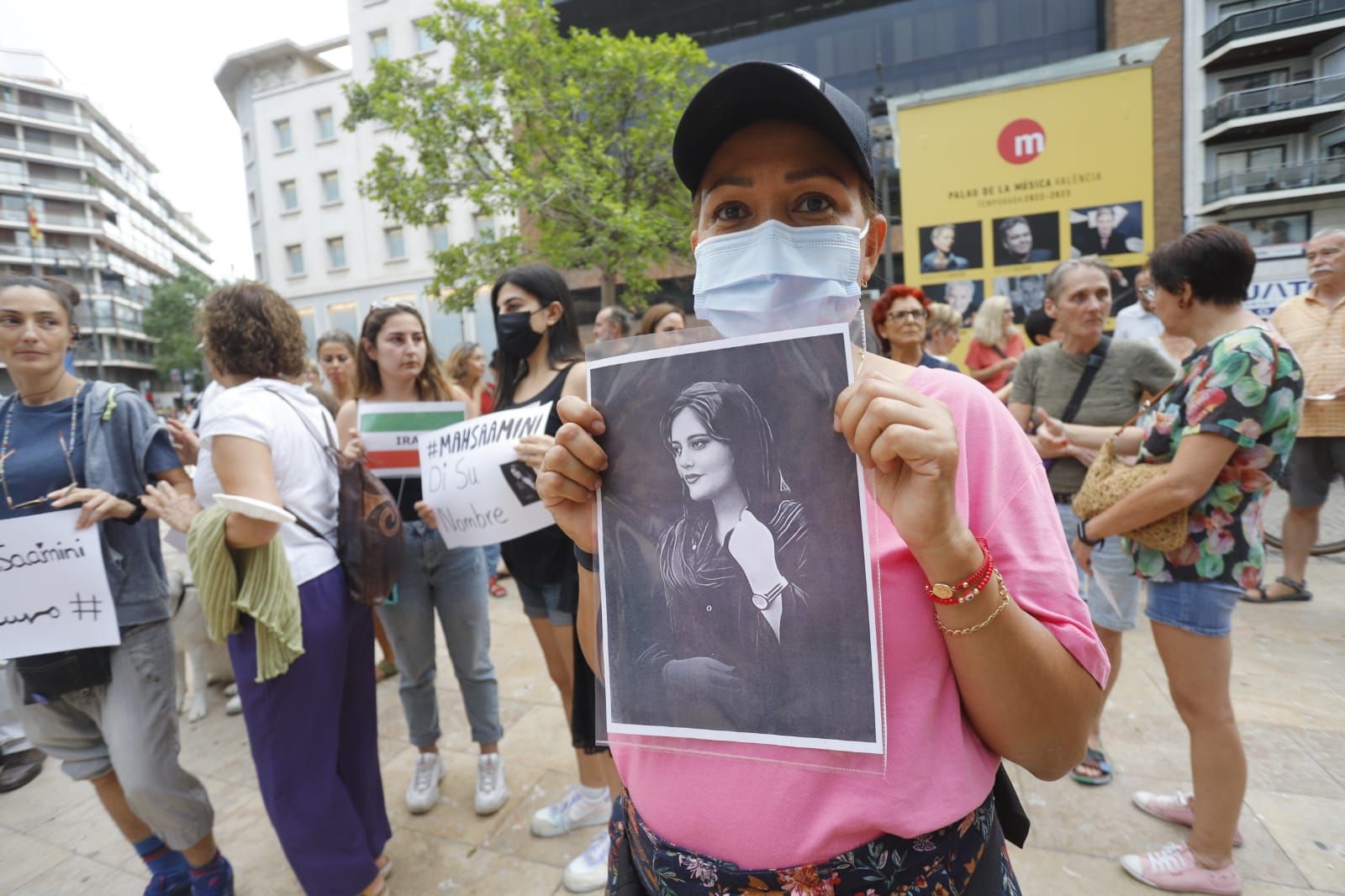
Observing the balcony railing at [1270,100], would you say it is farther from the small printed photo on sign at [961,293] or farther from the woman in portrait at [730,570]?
the woman in portrait at [730,570]

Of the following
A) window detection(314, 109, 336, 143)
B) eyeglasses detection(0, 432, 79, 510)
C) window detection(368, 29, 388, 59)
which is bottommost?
eyeglasses detection(0, 432, 79, 510)

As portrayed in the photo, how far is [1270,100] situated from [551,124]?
53.0ft

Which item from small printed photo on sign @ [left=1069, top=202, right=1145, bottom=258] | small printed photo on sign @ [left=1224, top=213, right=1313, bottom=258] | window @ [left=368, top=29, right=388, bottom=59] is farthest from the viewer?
window @ [left=368, top=29, right=388, bottom=59]

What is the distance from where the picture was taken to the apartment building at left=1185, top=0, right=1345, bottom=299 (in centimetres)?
1053

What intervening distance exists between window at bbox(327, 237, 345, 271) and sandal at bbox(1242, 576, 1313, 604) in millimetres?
31014

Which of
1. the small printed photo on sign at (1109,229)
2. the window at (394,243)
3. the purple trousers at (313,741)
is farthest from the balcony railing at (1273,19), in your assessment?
the window at (394,243)

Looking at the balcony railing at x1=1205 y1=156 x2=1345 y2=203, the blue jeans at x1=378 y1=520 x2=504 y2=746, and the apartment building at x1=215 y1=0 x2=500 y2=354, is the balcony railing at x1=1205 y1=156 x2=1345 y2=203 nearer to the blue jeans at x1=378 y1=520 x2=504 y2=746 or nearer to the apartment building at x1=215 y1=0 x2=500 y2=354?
the blue jeans at x1=378 y1=520 x2=504 y2=746

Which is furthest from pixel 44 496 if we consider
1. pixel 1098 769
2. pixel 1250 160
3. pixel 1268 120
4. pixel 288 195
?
pixel 288 195

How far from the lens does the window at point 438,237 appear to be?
86.2 feet

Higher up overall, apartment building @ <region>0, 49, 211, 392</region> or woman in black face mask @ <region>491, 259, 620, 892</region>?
apartment building @ <region>0, 49, 211, 392</region>

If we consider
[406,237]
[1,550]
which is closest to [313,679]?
[1,550]

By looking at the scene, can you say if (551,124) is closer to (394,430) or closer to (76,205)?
(394,430)

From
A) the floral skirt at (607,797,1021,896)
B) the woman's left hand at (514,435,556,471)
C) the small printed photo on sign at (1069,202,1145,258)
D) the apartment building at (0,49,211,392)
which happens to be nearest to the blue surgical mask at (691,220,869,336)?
the floral skirt at (607,797,1021,896)

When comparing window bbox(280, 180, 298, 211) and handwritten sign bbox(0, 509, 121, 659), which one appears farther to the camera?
window bbox(280, 180, 298, 211)
